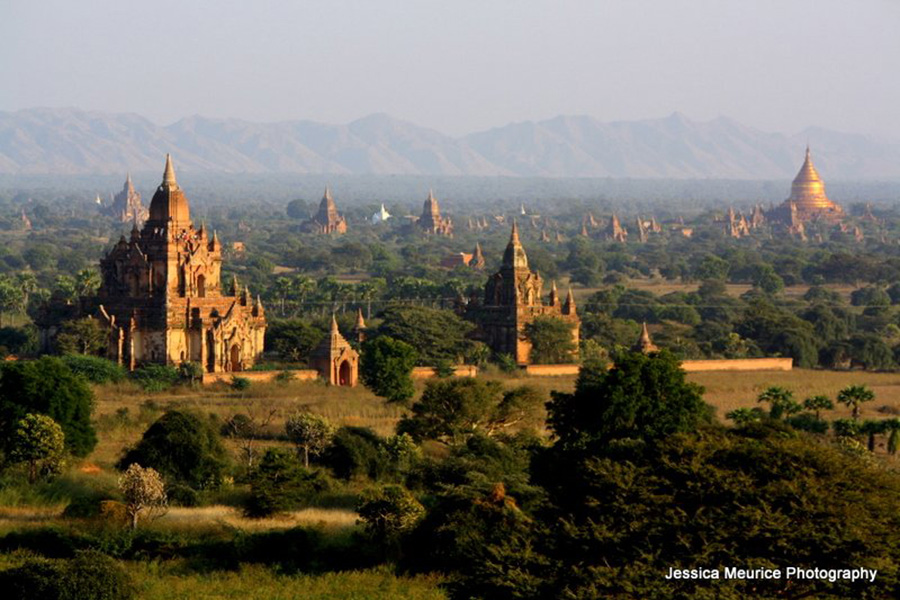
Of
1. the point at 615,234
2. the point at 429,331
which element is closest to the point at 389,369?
the point at 429,331

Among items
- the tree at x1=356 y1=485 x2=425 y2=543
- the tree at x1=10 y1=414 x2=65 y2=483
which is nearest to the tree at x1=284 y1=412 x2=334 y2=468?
the tree at x1=10 y1=414 x2=65 y2=483

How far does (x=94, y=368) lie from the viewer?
52062mm

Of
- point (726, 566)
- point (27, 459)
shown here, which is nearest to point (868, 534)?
point (726, 566)

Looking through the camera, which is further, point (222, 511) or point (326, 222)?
point (326, 222)

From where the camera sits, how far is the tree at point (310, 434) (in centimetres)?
3928

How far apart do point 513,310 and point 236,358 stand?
11.1 metres

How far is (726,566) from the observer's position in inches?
862

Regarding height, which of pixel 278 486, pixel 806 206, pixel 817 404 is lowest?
pixel 806 206

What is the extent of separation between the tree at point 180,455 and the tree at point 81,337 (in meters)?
17.7

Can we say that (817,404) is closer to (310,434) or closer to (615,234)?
(310,434)

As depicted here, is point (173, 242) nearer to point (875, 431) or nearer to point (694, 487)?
point (875, 431)

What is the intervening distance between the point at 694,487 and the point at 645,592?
2.74m

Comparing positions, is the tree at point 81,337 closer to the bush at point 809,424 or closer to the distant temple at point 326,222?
the bush at point 809,424

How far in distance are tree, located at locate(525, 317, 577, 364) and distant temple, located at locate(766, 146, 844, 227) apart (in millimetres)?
128912
